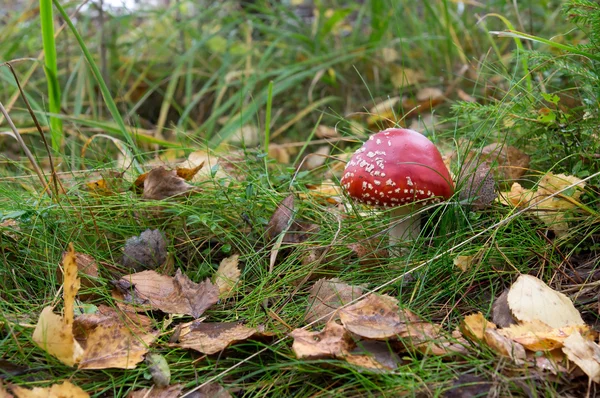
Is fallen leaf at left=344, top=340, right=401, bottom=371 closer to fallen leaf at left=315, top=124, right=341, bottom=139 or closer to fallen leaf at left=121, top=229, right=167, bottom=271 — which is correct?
fallen leaf at left=121, top=229, right=167, bottom=271

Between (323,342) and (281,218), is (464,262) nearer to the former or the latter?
(323,342)

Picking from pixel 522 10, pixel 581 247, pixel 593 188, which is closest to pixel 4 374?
pixel 581 247

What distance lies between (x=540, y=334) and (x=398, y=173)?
1.98ft

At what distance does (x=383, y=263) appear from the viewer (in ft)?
6.03

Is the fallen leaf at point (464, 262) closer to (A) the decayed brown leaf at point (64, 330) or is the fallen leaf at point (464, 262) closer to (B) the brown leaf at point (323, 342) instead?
(B) the brown leaf at point (323, 342)

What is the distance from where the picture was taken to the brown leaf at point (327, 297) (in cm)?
157

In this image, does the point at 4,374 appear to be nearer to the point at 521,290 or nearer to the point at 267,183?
the point at 267,183

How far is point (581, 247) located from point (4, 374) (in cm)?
158

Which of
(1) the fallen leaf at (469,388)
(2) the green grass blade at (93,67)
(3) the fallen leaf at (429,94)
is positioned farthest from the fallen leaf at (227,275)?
(3) the fallen leaf at (429,94)

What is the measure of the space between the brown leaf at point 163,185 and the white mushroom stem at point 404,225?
2.38ft

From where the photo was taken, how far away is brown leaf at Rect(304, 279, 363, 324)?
157 cm

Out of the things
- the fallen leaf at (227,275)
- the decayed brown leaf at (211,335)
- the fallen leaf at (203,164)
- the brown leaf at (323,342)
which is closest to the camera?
the brown leaf at (323,342)

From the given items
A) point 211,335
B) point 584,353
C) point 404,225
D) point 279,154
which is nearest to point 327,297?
point 211,335

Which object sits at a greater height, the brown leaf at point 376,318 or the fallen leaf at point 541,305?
the brown leaf at point 376,318
